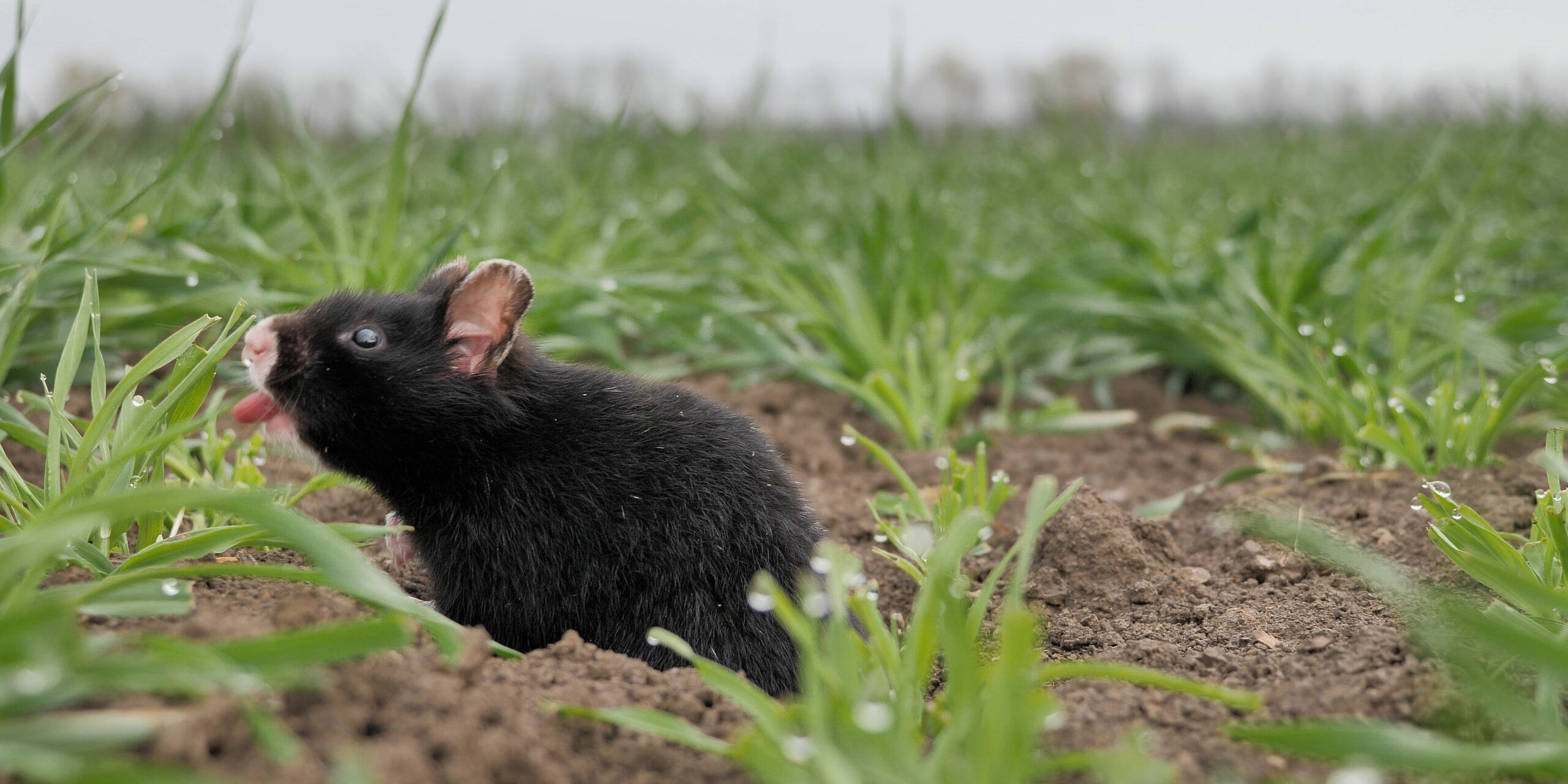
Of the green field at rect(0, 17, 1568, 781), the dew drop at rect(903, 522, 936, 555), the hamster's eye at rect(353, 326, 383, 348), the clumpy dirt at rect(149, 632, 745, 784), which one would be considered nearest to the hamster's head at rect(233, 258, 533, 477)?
the hamster's eye at rect(353, 326, 383, 348)

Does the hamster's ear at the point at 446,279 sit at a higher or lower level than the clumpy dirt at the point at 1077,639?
higher

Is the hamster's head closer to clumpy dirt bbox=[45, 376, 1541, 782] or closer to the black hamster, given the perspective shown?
the black hamster

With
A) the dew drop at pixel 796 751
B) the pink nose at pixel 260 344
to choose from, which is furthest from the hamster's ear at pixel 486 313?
the dew drop at pixel 796 751

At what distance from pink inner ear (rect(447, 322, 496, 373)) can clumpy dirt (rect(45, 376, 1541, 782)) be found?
690mm

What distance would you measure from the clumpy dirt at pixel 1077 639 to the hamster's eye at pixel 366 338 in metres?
0.64

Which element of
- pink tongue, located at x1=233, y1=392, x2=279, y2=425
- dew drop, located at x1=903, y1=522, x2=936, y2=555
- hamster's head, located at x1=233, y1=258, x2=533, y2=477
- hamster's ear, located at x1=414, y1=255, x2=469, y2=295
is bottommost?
dew drop, located at x1=903, y1=522, x2=936, y2=555

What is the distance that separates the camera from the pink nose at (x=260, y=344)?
2.66m

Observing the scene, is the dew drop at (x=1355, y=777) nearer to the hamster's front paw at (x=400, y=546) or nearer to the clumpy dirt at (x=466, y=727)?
the clumpy dirt at (x=466, y=727)

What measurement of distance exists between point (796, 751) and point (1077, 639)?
1297 millimetres

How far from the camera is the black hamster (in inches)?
101

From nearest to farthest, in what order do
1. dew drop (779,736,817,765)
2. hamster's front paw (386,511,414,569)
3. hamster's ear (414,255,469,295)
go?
1. dew drop (779,736,817,765)
2. hamster's ear (414,255,469,295)
3. hamster's front paw (386,511,414,569)

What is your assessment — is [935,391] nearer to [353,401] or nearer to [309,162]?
[353,401]

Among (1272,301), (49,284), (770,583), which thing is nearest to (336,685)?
(770,583)

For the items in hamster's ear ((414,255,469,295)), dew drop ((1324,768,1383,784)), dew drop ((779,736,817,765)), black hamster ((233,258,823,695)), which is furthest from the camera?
hamster's ear ((414,255,469,295))
